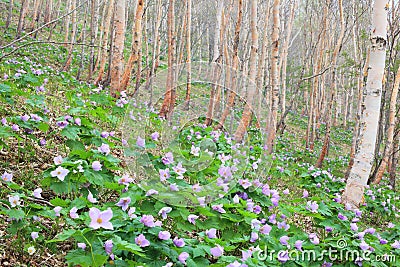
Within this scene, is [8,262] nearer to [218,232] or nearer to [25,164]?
[25,164]

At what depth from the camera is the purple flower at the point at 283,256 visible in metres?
2.15

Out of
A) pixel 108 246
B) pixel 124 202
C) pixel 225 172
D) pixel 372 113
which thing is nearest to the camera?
pixel 108 246

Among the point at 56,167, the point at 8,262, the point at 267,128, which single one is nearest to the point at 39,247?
the point at 8,262

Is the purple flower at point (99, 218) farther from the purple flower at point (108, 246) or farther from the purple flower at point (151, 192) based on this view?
the purple flower at point (151, 192)

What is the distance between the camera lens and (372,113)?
16.2 feet

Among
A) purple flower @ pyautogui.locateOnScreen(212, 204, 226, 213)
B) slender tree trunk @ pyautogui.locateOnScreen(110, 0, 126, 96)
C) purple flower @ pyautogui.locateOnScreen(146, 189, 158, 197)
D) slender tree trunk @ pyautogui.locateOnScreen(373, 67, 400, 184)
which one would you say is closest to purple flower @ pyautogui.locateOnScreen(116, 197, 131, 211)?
purple flower @ pyautogui.locateOnScreen(146, 189, 158, 197)

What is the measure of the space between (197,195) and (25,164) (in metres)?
1.47

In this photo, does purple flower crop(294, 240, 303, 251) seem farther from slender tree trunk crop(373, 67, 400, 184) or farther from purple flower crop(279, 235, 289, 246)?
slender tree trunk crop(373, 67, 400, 184)

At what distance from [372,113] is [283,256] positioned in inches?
132

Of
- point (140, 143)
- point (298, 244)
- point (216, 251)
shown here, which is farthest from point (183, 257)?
point (140, 143)

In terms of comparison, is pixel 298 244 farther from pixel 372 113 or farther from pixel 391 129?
pixel 391 129

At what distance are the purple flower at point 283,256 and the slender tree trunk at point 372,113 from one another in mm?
3008

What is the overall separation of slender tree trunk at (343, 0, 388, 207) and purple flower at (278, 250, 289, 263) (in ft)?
9.87

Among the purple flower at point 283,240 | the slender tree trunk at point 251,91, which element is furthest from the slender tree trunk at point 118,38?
the purple flower at point 283,240
